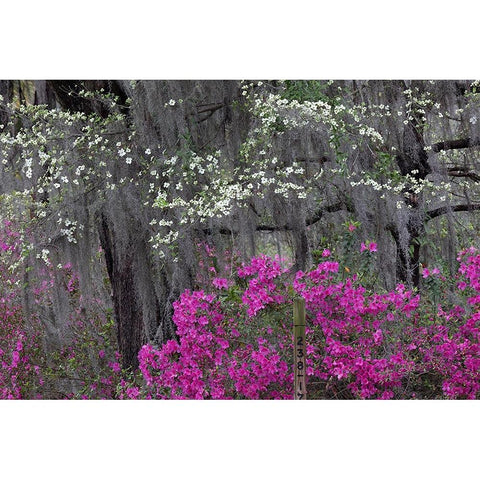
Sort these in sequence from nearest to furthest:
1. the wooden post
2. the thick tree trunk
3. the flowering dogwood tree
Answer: the wooden post, the flowering dogwood tree, the thick tree trunk

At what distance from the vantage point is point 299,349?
3.89m

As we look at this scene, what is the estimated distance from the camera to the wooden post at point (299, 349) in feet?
12.7

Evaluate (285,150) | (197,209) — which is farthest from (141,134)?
(285,150)

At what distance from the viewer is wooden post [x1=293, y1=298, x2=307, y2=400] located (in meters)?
3.86

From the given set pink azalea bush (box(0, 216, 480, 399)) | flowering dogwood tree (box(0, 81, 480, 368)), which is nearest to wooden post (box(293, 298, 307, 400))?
pink azalea bush (box(0, 216, 480, 399))

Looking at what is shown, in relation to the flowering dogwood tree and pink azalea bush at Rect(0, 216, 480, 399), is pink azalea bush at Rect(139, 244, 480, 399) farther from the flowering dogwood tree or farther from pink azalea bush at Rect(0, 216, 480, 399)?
the flowering dogwood tree

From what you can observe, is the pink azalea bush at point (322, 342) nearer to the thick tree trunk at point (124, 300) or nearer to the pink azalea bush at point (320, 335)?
the pink azalea bush at point (320, 335)

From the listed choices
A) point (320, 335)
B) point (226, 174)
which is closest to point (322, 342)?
point (320, 335)

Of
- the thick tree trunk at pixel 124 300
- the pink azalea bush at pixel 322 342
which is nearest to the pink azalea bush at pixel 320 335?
the pink azalea bush at pixel 322 342

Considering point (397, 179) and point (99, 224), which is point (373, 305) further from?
point (99, 224)

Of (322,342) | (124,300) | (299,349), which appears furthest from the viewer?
(124,300)

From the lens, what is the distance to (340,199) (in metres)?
4.21

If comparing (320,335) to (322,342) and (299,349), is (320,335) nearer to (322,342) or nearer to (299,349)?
(322,342)

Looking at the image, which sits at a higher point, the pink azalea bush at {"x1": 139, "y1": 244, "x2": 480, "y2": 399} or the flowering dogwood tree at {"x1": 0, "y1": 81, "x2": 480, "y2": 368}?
the flowering dogwood tree at {"x1": 0, "y1": 81, "x2": 480, "y2": 368}
